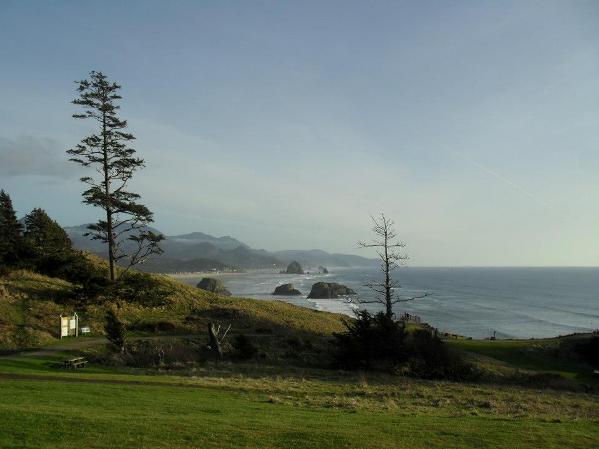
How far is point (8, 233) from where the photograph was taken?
47.9 meters

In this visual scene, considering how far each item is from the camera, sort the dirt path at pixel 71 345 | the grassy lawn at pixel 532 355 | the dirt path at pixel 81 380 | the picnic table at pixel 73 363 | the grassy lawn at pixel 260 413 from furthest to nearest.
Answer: the grassy lawn at pixel 532 355 → the dirt path at pixel 71 345 → the picnic table at pixel 73 363 → the dirt path at pixel 81 380 → the grassy lawn at pixel 260 413

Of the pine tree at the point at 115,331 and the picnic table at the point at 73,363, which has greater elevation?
the pine tree at the point at 115,331

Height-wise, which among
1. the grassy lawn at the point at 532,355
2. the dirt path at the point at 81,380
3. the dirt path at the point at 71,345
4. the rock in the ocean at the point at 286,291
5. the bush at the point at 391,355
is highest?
the dirt path at the point at 81,380

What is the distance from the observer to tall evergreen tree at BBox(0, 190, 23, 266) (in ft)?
131

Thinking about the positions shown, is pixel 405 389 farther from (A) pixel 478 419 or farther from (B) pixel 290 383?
(A) pixel 478 419

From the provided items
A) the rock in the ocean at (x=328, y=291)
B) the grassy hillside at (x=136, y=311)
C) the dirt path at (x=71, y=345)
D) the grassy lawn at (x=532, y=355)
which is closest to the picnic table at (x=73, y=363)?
the dirt path at (x=71, y=345)

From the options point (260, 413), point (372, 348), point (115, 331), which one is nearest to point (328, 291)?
point (372, 348)

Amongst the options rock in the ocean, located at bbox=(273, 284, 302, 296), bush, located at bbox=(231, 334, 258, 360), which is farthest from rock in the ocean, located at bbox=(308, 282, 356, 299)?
bush, located at bbox=(231, 334, 258, 360)

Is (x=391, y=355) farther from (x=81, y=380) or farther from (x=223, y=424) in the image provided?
(x=223, y=424)

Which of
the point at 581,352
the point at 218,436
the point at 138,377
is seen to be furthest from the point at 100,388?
the point at 581,352

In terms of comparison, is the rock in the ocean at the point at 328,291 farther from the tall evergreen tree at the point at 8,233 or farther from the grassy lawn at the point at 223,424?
the grassy lawn at the point at 223,424

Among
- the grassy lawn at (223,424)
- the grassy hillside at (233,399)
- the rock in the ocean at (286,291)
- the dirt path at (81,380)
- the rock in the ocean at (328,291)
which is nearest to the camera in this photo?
the grassy lawn at (223,424)

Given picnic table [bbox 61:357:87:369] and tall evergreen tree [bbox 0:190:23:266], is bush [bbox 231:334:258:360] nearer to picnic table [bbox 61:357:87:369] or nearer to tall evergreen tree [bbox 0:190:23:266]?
picnic table [bbox 61:357:87:369]

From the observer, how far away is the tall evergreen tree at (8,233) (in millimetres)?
39875
